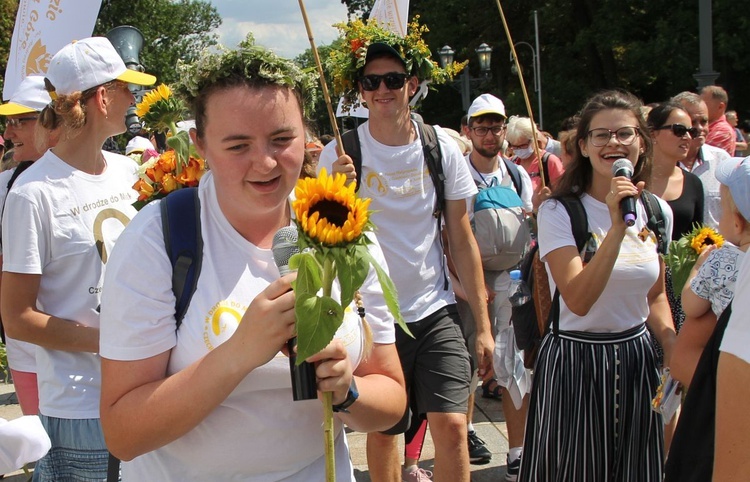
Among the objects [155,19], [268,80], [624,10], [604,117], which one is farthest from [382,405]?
[155,19]

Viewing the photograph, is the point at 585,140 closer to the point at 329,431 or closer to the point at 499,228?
the point at 499,228

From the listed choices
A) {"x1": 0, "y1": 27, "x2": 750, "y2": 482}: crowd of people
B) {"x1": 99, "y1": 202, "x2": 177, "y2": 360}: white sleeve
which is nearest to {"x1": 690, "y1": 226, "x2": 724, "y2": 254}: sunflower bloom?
{"x1": 0, "y1": 27, "x2": 750, "y2": 482}: crowd of people

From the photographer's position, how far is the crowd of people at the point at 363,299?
1.92 m

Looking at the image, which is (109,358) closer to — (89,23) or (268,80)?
(268,80)

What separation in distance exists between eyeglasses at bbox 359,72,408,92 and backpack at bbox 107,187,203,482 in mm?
2574

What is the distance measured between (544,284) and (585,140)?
0.74 metres

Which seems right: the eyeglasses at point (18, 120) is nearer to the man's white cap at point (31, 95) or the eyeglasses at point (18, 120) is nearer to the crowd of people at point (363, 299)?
the crowd of people at point (363, 299)

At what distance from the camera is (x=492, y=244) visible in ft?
18.6

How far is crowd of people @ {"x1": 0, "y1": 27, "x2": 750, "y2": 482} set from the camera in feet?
6.31

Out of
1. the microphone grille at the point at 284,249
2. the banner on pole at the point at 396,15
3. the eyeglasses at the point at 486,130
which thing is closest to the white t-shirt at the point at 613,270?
the microphone grille at the point at 284,249

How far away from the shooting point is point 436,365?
4.21 metres

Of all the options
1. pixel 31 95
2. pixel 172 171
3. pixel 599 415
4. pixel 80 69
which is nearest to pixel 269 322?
pixel 172 171

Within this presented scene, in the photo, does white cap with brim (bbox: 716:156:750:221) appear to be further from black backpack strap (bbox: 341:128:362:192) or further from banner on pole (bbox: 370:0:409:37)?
banner on pole (bbox: 370:0:409:37)

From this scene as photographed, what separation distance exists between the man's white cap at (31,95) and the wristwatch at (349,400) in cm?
303
